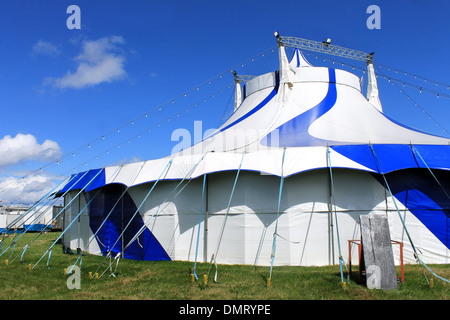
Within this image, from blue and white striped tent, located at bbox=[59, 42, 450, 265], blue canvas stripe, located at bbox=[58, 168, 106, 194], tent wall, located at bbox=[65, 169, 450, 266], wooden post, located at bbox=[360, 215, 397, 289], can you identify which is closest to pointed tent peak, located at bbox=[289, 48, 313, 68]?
blue and white striped tent, located at bbox=[59, 42, 450, 265]

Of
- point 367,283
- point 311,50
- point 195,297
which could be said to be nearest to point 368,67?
point 311,50

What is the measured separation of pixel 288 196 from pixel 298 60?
19.2 ft

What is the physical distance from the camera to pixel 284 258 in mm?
6453

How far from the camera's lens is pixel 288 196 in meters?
6.64

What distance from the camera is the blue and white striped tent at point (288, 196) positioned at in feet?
21.1

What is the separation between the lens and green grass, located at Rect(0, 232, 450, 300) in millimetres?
4387

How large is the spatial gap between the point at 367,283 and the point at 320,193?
92.4 inches

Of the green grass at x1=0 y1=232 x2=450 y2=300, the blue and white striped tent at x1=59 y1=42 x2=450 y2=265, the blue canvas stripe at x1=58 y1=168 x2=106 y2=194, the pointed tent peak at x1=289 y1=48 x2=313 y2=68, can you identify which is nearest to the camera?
the green grass at x1=0 y1=232 x2=450 y2=300

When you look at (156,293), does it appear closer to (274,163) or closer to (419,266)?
(274,163)

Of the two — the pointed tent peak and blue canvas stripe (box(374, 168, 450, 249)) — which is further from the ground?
the pointed tent peak

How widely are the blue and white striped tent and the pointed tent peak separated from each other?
3.06m

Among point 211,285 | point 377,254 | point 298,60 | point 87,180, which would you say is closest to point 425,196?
point 377,254

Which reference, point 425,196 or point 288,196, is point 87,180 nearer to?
point 288,196

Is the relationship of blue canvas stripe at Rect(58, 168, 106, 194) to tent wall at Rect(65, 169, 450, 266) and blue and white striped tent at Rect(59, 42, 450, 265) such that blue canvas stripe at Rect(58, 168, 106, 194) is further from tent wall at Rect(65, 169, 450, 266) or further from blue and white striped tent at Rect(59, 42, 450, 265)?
tent wall at Rect(65, 169, 450, 266)
